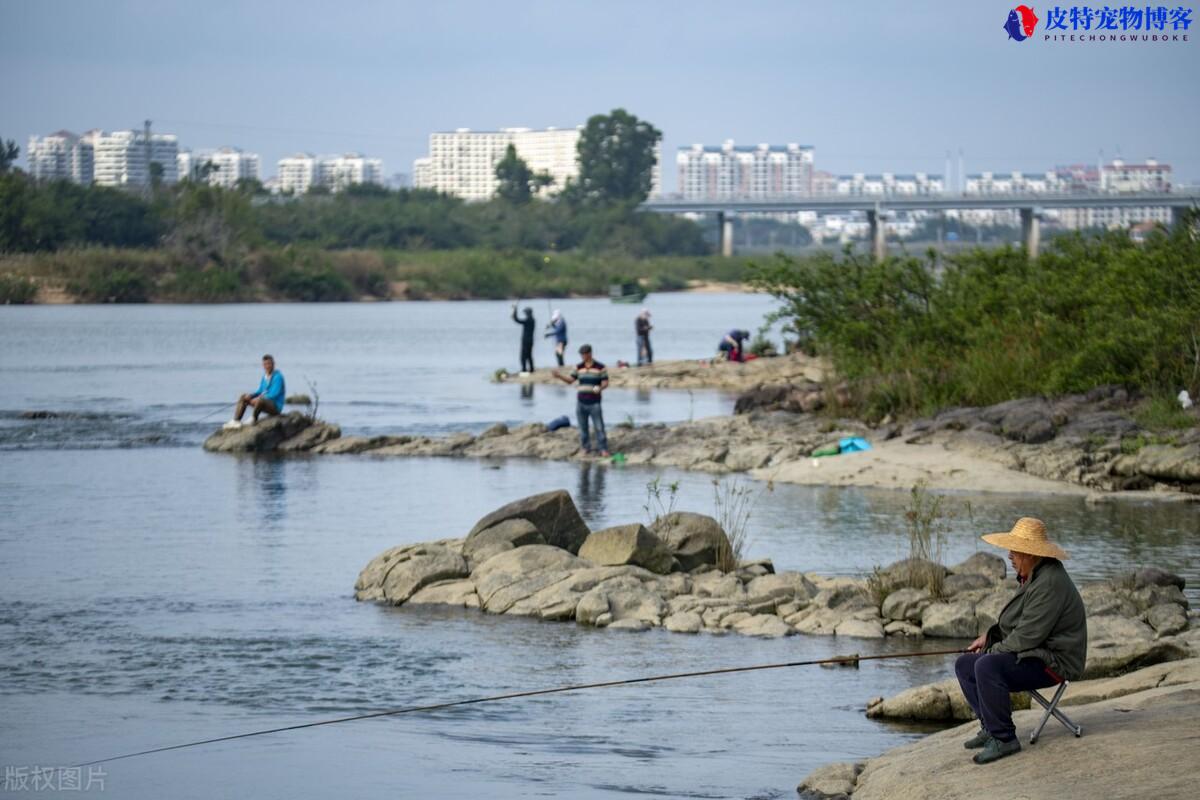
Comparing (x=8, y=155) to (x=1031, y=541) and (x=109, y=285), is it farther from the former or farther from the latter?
(x=1031, y=541)

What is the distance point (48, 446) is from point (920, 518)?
20.2 m

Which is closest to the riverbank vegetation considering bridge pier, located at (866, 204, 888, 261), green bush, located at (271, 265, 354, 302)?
green bush, located at (271, 265, 354, 302)

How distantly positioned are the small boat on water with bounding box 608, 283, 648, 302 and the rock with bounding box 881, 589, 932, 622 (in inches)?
3351

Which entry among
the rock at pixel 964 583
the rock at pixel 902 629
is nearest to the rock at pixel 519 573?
the rock at pixel 902 629

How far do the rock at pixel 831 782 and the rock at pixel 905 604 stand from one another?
4.92 m

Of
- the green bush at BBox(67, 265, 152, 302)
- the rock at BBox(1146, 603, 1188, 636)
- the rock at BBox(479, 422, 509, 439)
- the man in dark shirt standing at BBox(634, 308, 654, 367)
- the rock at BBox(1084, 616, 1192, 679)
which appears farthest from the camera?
the green bush at BBox(67, 265, 152, 302)

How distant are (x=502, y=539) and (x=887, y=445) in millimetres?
11268

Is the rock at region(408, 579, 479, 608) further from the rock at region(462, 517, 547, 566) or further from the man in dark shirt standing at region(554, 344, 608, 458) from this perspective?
the man in dark shirt standing at region(554, 344, 608, 458)

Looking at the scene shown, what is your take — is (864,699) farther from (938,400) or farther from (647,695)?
(938,400)

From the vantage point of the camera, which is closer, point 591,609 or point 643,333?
point 591,609

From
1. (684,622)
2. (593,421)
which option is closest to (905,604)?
(684,622)

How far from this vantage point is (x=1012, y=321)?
31.5 meters

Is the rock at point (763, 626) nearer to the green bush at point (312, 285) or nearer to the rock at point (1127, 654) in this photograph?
the rock at point (1127, 654)

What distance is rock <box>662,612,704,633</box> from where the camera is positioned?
50.4 ft
